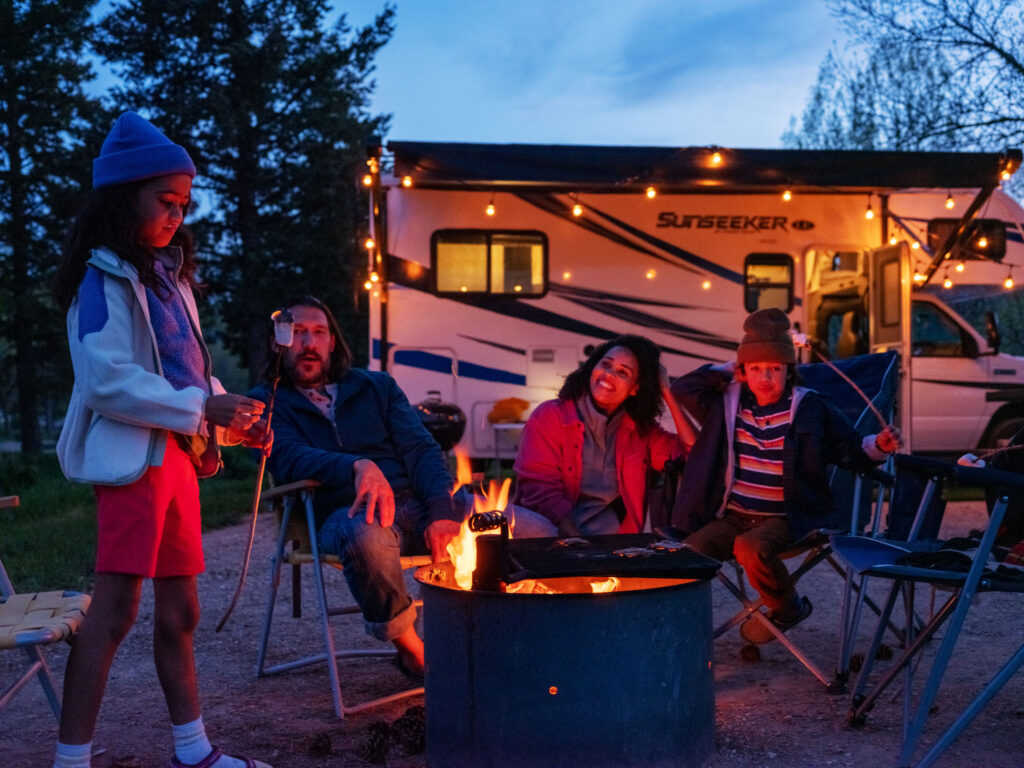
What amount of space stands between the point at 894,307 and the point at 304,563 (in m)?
5.96

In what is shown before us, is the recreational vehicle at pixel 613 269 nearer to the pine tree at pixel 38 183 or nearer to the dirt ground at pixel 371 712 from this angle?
the dirt ground at pixel 371 712

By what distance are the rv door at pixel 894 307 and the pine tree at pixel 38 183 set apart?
13.9 metres

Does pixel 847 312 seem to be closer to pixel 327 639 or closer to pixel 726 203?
pixel 726 203

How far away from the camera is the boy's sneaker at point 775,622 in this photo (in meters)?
3.30

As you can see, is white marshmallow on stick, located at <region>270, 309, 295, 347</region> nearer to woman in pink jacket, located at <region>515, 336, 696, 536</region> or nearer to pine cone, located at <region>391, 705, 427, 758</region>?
pine cone, located at <region>391, 705, 427, 758</region>

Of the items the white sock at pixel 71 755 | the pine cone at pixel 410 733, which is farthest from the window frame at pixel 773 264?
the white sock at pixel 71 755

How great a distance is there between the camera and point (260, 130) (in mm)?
18328

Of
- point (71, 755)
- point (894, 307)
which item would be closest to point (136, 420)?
point (71, 755)

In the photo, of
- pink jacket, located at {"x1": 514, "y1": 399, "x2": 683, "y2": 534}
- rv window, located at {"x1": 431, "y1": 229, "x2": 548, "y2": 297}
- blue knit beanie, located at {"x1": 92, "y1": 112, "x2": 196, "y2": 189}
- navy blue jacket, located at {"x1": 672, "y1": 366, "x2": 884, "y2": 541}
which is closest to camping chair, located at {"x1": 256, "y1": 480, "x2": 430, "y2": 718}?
pink jacket, located at {"x1": 514, "y1": 399, "x2": 683, "y2": 534}

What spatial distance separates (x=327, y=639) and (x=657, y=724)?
45.6 inches

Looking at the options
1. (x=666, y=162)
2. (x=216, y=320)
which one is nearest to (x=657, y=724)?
(x=666, y=162)

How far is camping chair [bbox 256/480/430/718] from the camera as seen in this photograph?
3.01 m

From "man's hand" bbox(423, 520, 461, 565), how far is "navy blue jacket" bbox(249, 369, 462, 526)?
5.9 inches

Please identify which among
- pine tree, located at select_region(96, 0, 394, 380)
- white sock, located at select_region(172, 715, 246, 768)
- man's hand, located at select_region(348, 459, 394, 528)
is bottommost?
white sock, located at select_region(172, 715, 246, 768)
